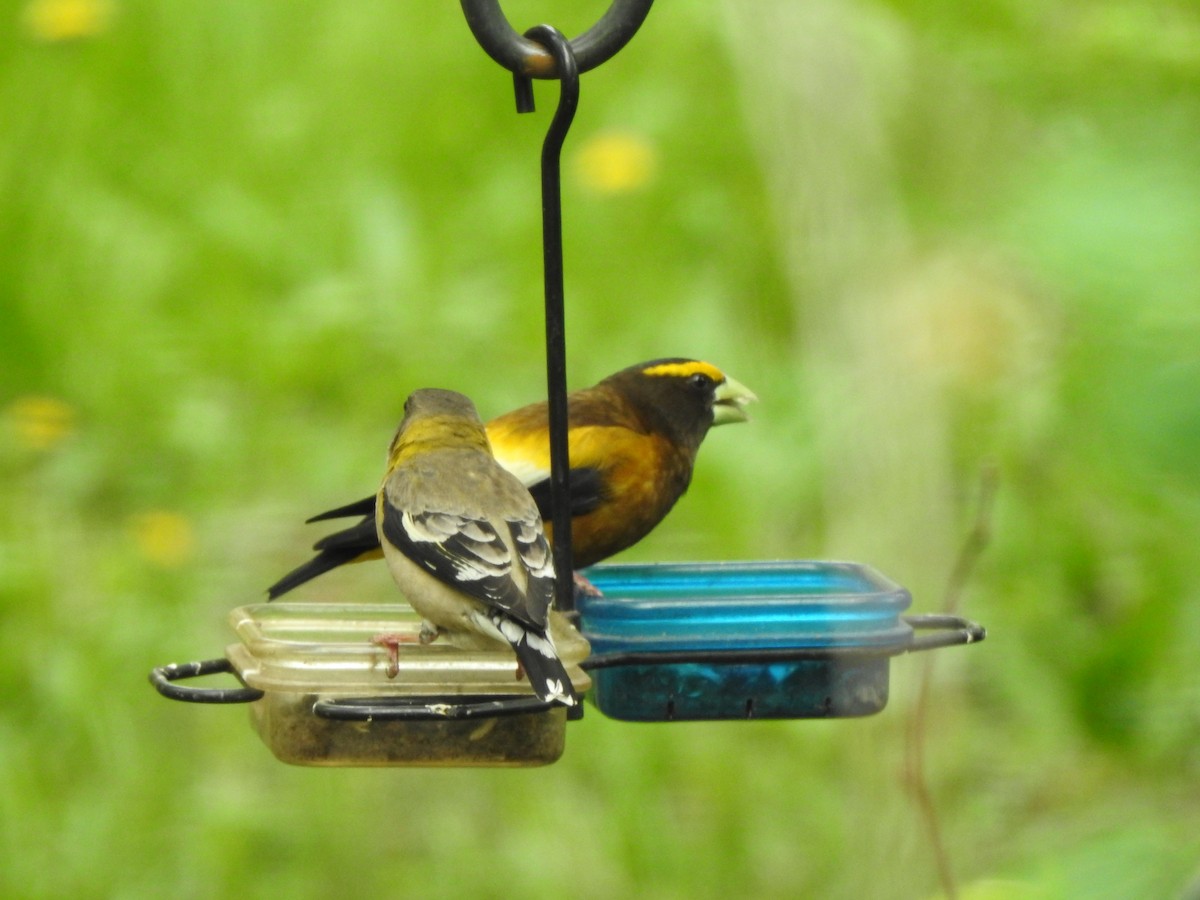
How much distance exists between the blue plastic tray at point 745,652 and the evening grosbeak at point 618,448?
0.62m

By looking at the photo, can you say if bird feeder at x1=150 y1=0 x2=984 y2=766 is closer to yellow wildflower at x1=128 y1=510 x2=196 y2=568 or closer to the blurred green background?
the blurred green background

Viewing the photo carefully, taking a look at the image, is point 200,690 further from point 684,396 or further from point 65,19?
point 65,19

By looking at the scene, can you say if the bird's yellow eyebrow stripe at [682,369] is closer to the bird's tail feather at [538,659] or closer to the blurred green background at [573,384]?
the blurred green background at [573,384]

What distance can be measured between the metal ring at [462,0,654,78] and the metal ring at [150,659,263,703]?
1182 mm

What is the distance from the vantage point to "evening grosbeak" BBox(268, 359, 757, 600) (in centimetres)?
390

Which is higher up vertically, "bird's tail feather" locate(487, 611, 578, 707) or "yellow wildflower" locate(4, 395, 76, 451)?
"bird's tail feather" locate(487, 611, 578, 707)

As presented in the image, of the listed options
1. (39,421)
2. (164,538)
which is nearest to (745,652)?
(164,538)

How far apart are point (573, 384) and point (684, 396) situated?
199 centimetres

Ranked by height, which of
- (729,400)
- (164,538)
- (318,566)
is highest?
(729,400)

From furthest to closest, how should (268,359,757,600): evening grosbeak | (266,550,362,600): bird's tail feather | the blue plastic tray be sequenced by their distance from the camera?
(268,359,757,600): evening grosbeak
(266,550,362,600): bird's tail feather
the blue plastic tray

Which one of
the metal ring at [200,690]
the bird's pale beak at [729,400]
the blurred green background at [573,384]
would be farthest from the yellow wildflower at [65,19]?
the metal ring at [200,690]

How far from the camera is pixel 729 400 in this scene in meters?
4.23

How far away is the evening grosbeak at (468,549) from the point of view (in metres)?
2.80

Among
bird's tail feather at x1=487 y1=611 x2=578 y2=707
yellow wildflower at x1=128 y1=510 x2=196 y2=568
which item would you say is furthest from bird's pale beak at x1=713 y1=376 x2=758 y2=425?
yellow wildflower at x1=128 y1=510 x2=196 y2=568
